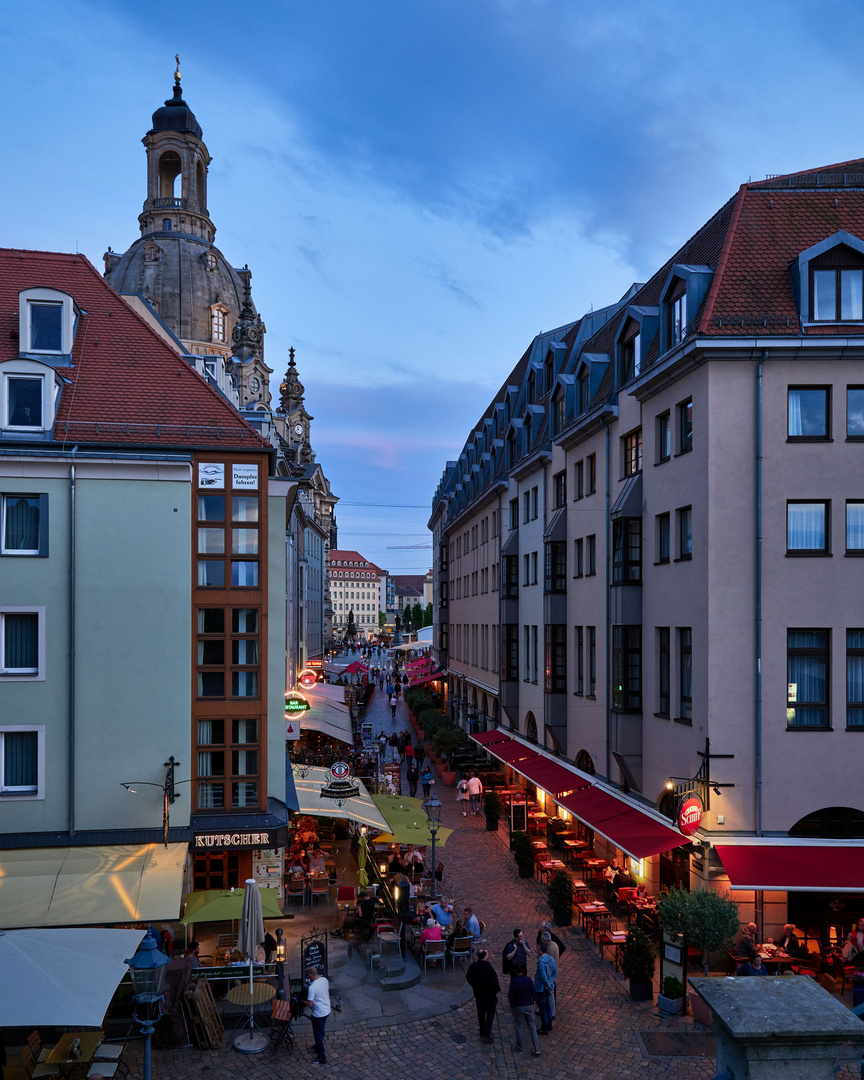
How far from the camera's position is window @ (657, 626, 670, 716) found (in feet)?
69.3

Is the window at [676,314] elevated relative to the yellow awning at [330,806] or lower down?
elevated

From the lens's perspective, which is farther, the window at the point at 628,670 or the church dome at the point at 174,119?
the church dome at the point at 174,119

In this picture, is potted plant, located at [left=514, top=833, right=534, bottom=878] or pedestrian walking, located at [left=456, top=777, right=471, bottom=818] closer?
potted plant, located at [left=514, top=833, right=534, bottom=878]

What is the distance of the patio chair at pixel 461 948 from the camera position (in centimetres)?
1895

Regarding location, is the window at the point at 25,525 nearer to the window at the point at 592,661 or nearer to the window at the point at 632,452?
the window at the point at 632,452

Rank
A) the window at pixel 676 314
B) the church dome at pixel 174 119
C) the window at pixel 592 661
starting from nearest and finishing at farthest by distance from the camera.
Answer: the window at pixel 676 314 < the window at pixel 592 661 < the church dome at pixel 174 119

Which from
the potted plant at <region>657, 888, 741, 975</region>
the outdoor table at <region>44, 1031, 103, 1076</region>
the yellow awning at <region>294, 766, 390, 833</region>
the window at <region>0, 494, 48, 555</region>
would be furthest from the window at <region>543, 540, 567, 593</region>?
the outdoor table at <region>44, 1031, 103, 1076</region>

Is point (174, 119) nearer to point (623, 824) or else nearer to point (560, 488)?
point (560, 488)

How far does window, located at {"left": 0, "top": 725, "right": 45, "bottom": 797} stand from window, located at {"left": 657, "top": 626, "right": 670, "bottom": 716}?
1484 centimetres

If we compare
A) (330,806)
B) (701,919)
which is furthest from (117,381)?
(701,919)

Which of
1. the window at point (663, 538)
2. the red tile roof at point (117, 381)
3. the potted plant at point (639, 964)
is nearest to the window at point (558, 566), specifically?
the window at point (663, 538)

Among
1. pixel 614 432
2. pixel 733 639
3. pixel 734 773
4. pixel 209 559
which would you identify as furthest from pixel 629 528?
pixel 209 559

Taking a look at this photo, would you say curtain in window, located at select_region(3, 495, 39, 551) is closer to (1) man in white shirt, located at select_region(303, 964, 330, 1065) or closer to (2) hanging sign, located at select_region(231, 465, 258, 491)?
(2) hanging sign, located at select_region(231, 465, 258, 491)

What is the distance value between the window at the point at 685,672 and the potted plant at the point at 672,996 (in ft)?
18.3
